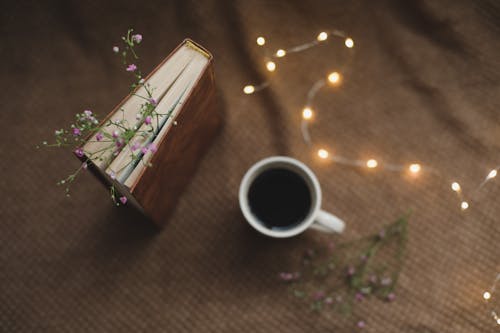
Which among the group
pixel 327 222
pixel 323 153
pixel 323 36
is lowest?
pixel 327 222

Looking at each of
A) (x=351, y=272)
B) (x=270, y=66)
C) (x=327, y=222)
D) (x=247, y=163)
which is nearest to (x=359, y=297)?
(x=351, y=272)

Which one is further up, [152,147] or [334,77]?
[334,77]

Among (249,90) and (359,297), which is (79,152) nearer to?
(249,90)

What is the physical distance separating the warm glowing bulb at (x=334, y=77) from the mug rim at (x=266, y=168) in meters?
0.17

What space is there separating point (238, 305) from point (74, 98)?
0.41 meters

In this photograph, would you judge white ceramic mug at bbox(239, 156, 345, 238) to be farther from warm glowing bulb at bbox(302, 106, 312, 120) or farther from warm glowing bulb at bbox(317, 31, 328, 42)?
warm glowing bulb at bbox(317, 31, 328, 42)

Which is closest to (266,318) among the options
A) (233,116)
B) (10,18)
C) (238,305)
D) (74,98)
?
(238,305)

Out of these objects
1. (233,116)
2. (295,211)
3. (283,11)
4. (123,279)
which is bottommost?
(123,279)

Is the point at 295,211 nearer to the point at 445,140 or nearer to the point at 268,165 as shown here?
the point at 268,165

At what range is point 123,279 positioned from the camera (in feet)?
2.46

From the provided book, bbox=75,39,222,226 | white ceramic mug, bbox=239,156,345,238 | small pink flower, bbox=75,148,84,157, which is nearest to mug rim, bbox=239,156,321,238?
white ceramic mug, bbox=239,156,345,238

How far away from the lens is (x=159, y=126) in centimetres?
59

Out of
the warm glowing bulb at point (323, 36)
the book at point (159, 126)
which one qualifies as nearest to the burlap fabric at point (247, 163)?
the warm glowing bulb at point (323, 36)

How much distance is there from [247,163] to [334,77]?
192 mm
